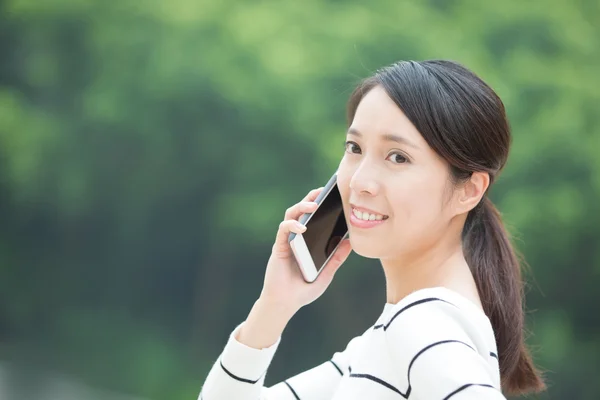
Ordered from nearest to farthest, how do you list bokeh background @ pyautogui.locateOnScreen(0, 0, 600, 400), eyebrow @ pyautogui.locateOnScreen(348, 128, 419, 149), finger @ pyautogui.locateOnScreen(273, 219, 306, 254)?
eyebrow @ pyautogui.locateOnScreen(348, 128, 419, 149), finger @ pyautogui.locateOnScreen(273, 219, 306, 254), bokeh background @ pyautogui.locateOnScreen(0, 0, 600, 400)

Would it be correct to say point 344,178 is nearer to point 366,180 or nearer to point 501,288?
point 366,180

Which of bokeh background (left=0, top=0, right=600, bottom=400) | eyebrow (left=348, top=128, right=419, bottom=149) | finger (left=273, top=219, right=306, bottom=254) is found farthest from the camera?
bokeh background (left=0, top=0, right=600, bottom=400)

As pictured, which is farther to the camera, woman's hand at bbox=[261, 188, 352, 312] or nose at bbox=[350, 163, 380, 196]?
woman's hand at bbox=[261, 188, 352, 312]

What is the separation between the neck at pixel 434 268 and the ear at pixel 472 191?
0.16 ft

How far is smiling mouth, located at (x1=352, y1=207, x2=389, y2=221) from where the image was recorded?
88 centimetres

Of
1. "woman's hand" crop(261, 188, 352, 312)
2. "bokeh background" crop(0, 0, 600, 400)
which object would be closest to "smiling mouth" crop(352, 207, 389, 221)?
"woman's hand" crop(261, 188, 352, 312)

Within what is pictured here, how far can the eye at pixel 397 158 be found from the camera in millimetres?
853

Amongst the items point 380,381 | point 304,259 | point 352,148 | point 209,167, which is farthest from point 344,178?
point 209,167

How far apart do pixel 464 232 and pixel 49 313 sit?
179cm

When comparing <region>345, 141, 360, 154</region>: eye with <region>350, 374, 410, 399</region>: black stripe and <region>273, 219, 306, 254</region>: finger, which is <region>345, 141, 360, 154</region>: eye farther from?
<region>350, 374, 410, 399</region>: black stripe

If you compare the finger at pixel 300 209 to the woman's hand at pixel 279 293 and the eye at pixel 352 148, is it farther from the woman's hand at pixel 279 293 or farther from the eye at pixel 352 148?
the eye at pixel 352 148

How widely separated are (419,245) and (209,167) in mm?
1503

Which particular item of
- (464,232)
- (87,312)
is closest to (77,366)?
(87,312)

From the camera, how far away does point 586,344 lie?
7.23ft
